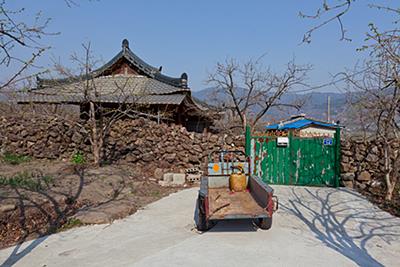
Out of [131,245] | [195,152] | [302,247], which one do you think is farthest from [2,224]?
[195,152]

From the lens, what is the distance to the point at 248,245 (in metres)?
3.90

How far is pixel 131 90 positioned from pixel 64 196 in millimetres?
6536

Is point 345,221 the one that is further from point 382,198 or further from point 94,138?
point 94,138

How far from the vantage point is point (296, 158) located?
8.09 m

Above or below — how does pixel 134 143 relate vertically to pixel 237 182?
above

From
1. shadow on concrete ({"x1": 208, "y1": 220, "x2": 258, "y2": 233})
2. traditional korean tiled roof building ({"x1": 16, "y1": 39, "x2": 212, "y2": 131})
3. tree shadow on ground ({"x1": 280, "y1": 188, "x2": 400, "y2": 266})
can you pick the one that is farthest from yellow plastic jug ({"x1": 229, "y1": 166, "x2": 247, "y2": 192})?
traditional korean tiled roof building ({"x1": 16, "y1": 39, "x2": 212, "y2": 131})

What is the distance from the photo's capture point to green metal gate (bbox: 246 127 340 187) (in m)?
7.92

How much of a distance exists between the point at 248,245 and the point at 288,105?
14.9m

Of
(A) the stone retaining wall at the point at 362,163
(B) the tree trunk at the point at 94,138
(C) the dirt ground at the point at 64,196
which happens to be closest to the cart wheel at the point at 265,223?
(C) the dirt ground at the point at 64,196

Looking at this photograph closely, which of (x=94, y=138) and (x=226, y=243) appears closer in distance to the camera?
(x=226, y=243)

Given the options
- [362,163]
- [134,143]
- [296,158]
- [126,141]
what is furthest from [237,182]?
[126,141]

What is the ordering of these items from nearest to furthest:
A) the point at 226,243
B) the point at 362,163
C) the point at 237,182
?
the point at 226,243
the point at 237,182
the point at 362,163

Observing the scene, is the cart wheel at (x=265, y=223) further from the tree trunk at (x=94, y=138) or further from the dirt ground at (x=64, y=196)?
the tree trunk at (x=94, y=138)

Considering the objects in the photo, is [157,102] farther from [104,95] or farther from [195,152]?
[195,152]
